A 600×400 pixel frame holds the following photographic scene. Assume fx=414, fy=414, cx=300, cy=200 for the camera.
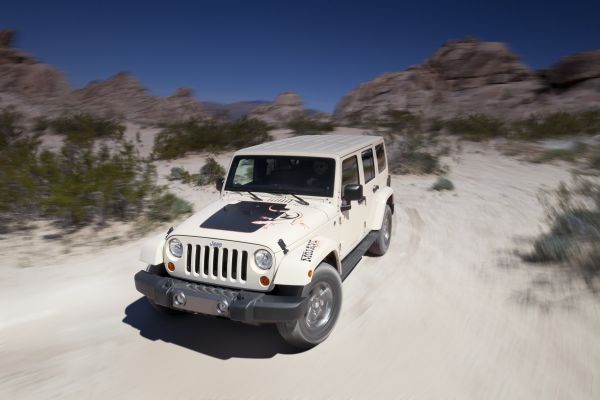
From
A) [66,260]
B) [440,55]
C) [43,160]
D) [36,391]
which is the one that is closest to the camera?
[36,391]

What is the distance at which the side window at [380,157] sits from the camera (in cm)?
586

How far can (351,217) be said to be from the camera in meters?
4.59

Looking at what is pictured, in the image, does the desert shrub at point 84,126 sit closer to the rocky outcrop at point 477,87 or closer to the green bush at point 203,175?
the green bush at point 203,175

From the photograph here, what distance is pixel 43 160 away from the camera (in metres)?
7.44

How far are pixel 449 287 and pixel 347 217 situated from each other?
148cm

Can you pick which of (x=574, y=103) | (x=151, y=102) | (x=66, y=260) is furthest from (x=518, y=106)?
(x=66, y=260)

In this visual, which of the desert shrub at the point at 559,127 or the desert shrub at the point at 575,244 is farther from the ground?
the desert shrub at the point at 559,127

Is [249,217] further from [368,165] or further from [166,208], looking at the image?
[166,208]

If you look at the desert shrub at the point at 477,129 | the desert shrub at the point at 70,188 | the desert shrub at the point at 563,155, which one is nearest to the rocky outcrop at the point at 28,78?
the desert shrub at the point at 477,129

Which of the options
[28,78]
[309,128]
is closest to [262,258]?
[309,128]

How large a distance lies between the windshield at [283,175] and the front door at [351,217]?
0.21 metres

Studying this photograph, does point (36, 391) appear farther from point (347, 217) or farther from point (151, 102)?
point (151, 102)

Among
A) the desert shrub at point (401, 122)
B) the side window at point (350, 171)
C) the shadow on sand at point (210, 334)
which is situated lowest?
the shadow on sand at point (210, 334)

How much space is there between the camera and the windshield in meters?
4.42
